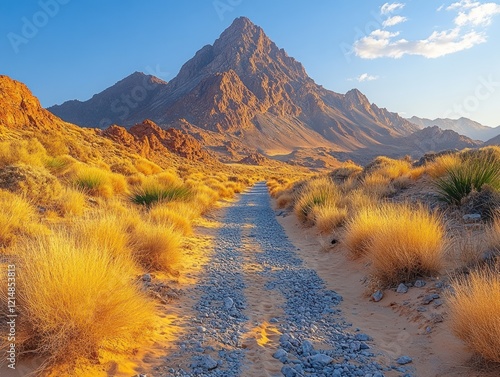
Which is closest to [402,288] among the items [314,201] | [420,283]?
[420,283]

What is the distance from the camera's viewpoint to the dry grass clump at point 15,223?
605 centimetres

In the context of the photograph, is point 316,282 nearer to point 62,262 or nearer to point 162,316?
point 162,316

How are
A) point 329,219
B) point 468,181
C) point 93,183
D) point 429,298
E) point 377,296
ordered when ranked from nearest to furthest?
point 429,298
point 377,296
point 468,181
point 329,219
point 93,183

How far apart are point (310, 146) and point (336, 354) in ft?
513

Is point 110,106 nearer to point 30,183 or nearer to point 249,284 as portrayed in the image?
point 30,183

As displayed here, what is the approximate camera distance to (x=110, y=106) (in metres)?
181

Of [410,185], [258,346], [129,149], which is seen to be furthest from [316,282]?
[129,149]

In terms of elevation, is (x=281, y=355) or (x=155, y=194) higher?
(x=155, y=194)

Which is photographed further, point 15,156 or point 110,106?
point 110,106

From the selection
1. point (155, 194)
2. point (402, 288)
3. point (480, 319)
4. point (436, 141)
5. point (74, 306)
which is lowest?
point (402, 288)

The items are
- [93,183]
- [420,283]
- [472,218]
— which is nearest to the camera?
[420,283]

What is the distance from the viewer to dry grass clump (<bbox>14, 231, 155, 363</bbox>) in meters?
2.98

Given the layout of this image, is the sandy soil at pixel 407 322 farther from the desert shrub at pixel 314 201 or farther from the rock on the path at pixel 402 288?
the desert shrub at pixel 314 201

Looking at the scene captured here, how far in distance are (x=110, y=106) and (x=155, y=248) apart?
193390 mm
